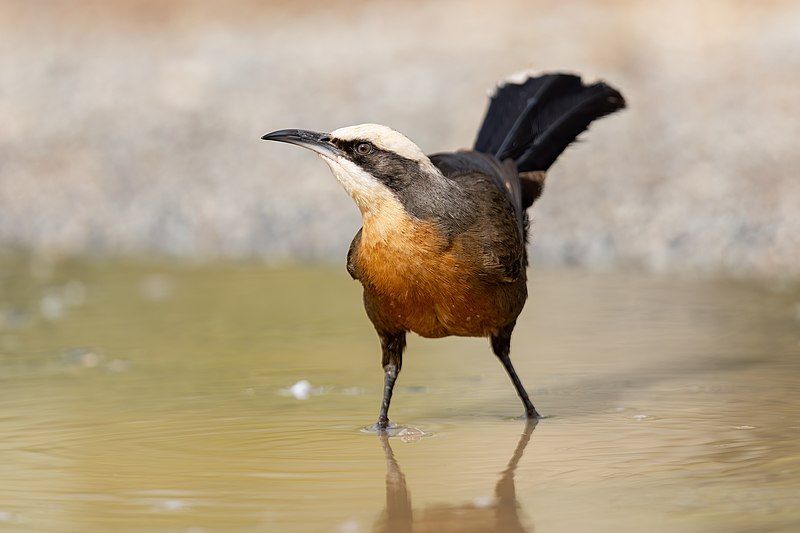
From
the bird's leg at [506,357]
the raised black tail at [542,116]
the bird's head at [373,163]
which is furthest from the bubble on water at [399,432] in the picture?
the raised black tail at [542,116]

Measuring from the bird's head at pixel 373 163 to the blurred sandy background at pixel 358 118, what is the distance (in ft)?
15.9

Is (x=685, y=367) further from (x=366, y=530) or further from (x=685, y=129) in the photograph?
(x=685, y=129)

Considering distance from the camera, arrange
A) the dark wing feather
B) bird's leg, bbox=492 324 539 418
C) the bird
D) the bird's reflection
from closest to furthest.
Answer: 1. the bird's reflection
2. the bird
3. bird's leg, bbox=492 324 539 418
4. the dark wing feather

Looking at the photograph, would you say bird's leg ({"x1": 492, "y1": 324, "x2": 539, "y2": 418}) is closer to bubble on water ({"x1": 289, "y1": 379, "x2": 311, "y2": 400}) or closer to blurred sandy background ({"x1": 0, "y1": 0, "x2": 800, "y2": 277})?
bubble on water ({"x1": 289, "y1": 379, "x2": 311, "y2": 400})

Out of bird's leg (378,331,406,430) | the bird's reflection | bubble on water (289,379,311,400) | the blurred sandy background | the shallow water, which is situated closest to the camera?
the bird's reflection

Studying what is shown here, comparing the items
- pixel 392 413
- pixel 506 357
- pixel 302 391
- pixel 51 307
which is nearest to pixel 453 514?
pixel 392 413

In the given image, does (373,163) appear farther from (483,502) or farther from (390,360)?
(483,502)

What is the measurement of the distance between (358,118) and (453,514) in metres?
8.77

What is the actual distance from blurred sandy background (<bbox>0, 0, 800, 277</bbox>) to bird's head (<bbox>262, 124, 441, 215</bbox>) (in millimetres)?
4835

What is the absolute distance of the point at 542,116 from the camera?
22.9ft

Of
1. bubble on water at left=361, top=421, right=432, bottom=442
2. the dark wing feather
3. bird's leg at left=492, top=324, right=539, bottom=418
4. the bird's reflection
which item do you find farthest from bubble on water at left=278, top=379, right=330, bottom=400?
the bird's reflection

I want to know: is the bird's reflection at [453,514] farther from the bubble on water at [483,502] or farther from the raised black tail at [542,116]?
the raised black tail at [542,116]

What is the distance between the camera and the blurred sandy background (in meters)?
10.9

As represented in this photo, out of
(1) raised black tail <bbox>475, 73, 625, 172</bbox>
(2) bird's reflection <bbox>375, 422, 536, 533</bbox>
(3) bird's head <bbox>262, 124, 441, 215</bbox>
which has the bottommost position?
(2) bird's reflection <bbox>375, 422, 536, 533</bbox>
